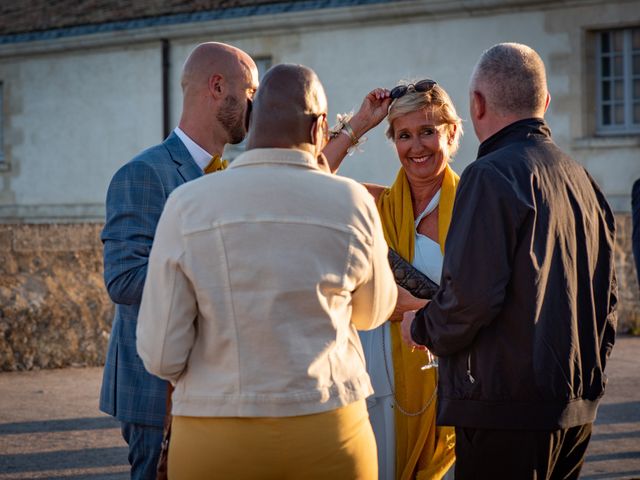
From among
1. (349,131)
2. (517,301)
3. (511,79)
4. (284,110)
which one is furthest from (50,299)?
(284,110)

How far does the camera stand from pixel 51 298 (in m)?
10.8

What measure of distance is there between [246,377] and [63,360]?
8057 mm

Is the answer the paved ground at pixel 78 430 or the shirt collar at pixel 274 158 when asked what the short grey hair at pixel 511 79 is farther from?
the paved ground at pixel 78 430

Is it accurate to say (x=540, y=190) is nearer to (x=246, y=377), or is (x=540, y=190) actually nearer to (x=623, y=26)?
(x=246, y=377)

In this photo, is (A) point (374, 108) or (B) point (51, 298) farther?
(B) point (51, 298)

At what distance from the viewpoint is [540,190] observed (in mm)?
3695

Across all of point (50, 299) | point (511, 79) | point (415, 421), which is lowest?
point (415, 421)

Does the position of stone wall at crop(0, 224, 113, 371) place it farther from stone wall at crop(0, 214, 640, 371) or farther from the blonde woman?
the blonde woman

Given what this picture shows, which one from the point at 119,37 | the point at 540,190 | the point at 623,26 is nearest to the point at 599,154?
the point at 623,26

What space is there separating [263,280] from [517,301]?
97cm

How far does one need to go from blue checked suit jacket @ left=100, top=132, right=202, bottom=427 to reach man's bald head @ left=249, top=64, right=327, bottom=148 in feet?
2.70

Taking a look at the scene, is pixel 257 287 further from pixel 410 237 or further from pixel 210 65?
pixel 410 237

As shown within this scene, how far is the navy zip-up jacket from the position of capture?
3.64 metres

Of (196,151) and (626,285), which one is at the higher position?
(196,151)
